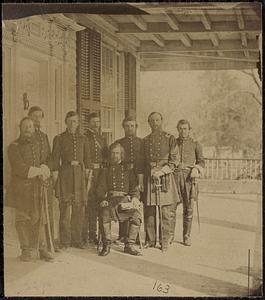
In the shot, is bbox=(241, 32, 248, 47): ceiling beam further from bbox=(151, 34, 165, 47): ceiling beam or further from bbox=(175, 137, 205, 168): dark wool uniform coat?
bbox=(175, 137, 205, 168): dark wool uniform coat

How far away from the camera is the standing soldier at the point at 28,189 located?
205 centimetres

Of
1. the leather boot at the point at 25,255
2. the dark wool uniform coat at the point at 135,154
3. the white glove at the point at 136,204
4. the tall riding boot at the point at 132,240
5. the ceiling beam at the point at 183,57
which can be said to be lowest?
the leather boot at the point at 25,255

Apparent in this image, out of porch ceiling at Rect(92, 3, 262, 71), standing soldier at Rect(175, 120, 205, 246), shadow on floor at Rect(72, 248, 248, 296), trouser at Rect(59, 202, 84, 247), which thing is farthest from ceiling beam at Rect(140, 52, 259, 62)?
shadow on floor at Rect(72, 248, 248, 296)

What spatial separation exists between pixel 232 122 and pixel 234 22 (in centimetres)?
34

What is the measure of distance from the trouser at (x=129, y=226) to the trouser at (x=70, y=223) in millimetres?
80

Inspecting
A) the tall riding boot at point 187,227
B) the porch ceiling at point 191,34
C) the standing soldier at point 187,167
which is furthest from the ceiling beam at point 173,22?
A: the tall riding boot at point 187,227

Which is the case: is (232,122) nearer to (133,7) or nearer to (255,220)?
(255,220)

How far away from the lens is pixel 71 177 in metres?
2.06

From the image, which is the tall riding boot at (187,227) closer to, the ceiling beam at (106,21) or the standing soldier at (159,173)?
the standing soldier at (159,173)

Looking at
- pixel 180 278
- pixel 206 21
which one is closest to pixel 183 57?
pixel 206 21

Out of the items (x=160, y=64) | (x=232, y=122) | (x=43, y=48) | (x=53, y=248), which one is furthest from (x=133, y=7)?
(x=53, y=248)

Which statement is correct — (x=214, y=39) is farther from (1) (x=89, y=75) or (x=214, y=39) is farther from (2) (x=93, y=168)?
(2) (x=93, y=168)

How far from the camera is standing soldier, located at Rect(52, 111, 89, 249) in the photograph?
2.06 m

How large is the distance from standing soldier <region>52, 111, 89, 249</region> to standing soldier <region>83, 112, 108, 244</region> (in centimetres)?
2
